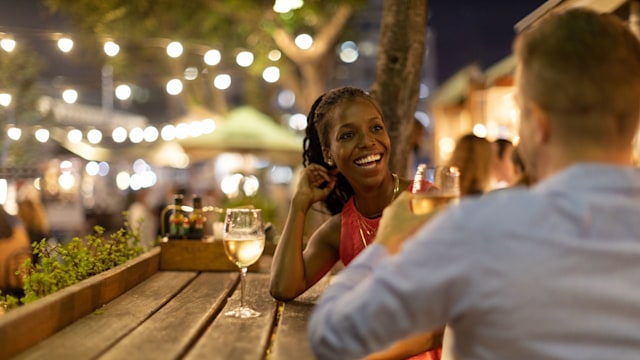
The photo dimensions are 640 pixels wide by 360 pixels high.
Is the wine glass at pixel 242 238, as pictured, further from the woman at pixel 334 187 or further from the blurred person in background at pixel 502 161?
the blurred person in background at pixel 502 161

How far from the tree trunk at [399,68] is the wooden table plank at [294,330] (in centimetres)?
151

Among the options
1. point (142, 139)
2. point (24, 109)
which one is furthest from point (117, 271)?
point (142, 139)

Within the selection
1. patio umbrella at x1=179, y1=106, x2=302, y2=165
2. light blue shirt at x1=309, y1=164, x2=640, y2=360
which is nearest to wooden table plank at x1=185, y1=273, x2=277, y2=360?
light blue shirt at x1=309, y1=164, x2=640, y2=360

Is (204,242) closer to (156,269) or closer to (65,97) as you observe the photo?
(156,269)

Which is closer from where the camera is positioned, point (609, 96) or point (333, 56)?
point (609, 96)

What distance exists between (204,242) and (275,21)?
26.8 feet

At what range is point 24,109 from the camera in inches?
288

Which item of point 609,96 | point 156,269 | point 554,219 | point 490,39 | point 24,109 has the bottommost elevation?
point 156,269

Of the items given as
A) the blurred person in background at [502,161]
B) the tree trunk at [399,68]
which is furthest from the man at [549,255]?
the blurred person in background at [502,161]

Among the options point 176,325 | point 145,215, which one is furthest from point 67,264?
point 145,215

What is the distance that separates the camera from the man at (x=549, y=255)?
1.32 metres

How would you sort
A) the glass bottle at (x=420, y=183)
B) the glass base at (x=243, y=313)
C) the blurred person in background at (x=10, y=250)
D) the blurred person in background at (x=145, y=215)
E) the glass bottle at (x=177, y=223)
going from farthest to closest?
the blurred person in background at (x=145, y=215) → the blurred person in background at (x=10, y=250) → the glass bottle at (x=177, y=223) → the glass base at (x=243, y=313) → the glass bottle at (x=420, y=183)

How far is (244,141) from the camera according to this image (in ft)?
35.3

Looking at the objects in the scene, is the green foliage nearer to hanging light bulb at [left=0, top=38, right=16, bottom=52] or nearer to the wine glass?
the wine glass
